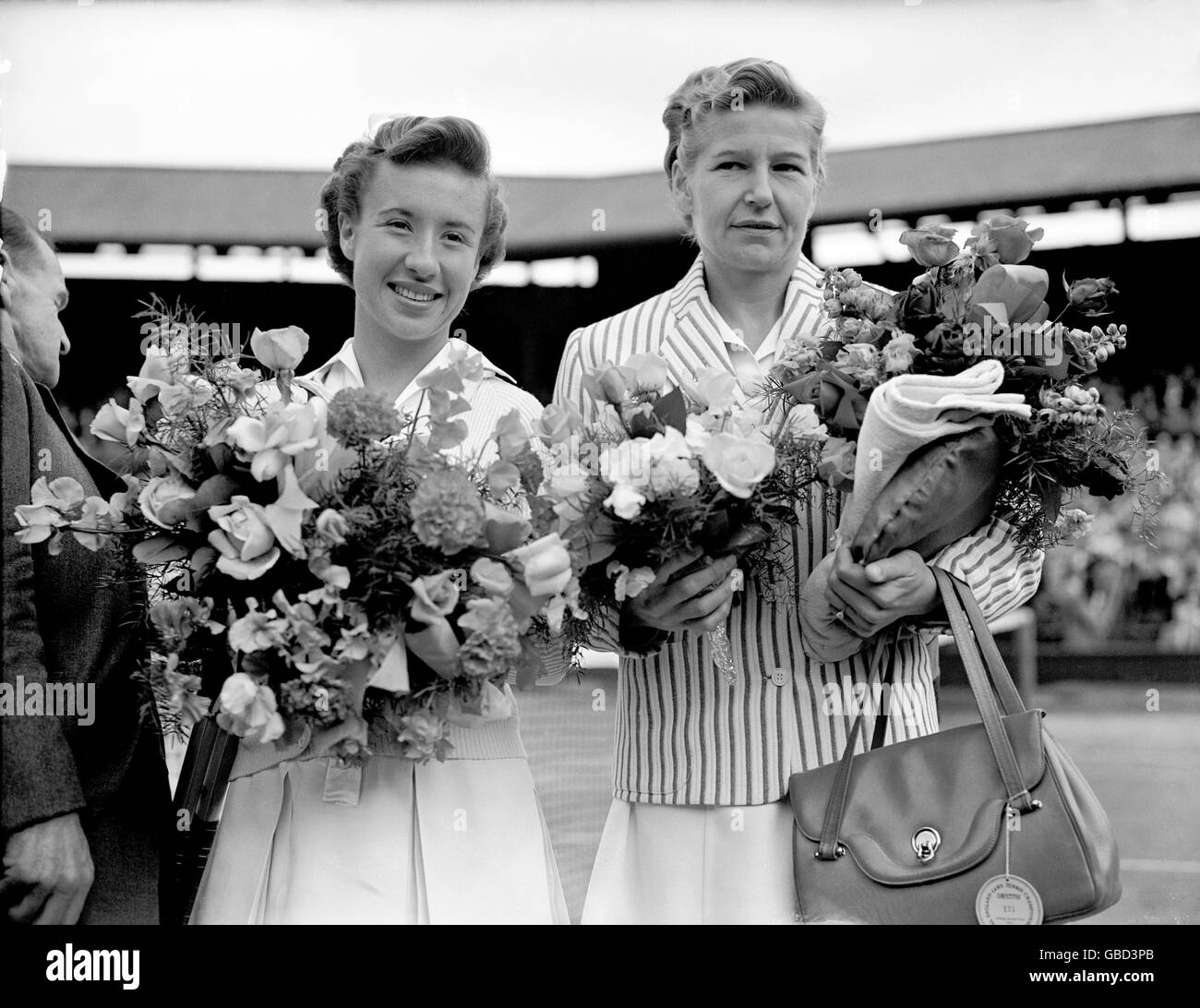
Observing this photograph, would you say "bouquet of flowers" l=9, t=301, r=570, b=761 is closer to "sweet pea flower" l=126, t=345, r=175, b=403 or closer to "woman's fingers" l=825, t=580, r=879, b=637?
"sweet pea flower" l=126, t=345, r=175, b=403

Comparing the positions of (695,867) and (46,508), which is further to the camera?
(695,867)

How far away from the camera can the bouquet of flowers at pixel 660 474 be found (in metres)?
1.81

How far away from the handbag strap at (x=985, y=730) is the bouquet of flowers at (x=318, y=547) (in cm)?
48

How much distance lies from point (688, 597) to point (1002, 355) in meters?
0.58

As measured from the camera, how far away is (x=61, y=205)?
12.2 feet

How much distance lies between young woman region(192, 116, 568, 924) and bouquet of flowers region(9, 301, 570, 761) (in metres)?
0.13

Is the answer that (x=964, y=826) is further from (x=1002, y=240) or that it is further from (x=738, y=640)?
(x=1002, y=240)

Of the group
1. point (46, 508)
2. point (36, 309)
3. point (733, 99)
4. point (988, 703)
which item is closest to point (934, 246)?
point (733, 99)

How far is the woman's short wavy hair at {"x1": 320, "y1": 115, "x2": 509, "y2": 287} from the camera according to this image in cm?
218

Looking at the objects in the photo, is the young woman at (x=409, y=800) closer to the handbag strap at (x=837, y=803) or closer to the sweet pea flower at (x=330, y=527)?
the sweet pea flower at (x=330, y=527)

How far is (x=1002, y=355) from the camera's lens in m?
1.96

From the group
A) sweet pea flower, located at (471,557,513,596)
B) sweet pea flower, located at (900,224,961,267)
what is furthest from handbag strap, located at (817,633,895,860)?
sweet pea flower, located at (900,224,961,267)

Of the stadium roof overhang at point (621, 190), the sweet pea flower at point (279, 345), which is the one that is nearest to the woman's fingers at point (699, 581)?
the sweet pea flower at point (279, 345)
